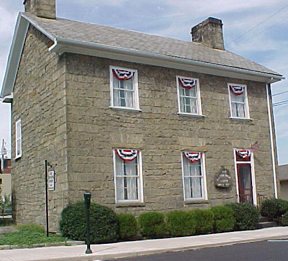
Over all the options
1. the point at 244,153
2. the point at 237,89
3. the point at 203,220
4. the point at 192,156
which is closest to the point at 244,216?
the point at 203,220

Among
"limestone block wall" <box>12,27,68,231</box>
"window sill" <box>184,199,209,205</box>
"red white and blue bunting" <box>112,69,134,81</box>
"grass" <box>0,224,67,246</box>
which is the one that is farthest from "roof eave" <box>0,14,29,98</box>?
"window sill" <box>184,199,209,205</box>

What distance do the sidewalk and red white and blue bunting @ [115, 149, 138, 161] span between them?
3.17 metres

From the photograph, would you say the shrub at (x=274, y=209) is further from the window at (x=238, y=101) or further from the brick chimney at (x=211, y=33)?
the brick chimney at (x=211, y=33)

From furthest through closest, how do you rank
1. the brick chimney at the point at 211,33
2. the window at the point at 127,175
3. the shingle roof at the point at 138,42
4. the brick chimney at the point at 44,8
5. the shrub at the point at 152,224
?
the brick chimney at the point at 211,33 < the brick chimney at the point at 44,8 < the shingle roof at the point at 138,42 < the window at the point at 127,175 < the shrub at the point at 152,224

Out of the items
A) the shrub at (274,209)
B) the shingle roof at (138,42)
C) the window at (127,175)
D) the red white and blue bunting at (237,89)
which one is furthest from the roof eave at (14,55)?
the shrub at (274,209)

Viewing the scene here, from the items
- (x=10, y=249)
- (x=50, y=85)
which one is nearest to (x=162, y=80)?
(x=50, y=85)

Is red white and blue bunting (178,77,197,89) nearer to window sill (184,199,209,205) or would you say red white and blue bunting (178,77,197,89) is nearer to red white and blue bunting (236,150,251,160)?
red white and blue bunting (236,150,251,160)

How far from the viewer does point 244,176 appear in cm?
1897

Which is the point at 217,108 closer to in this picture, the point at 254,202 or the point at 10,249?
the point at 254,202

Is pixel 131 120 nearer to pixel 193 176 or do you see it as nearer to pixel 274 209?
pixel 193 176

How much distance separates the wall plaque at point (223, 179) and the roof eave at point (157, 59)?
3.98 metres

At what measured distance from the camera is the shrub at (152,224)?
15062 millimetres

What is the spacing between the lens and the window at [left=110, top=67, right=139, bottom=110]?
16.1 meters

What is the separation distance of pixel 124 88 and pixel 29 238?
237 inches
